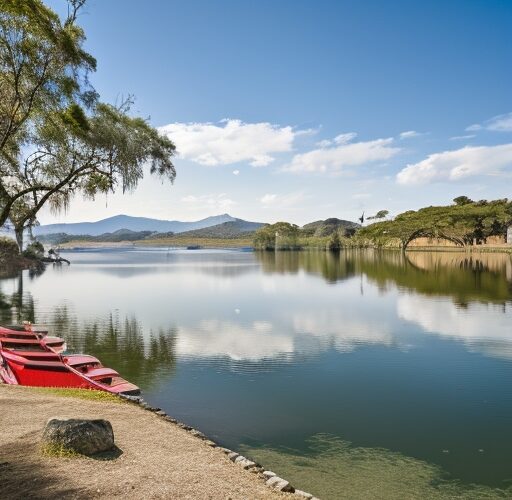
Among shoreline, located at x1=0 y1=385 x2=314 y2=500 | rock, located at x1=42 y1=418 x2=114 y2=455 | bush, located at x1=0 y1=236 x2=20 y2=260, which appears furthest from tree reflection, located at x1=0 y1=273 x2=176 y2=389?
bush, located at x1=0 y1=236 x2=20 y2=260

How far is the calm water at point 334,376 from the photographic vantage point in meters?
10.8

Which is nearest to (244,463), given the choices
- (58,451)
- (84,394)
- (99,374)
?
(58,451)

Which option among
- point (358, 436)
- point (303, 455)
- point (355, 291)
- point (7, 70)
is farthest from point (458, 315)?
point (7, 70)

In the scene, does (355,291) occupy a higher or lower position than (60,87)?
lower

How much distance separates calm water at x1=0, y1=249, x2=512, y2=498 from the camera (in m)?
10.8

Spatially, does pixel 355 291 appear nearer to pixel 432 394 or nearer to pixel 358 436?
pixel 432 394

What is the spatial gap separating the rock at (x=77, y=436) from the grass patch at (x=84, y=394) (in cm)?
378

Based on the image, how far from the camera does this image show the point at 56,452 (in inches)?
356

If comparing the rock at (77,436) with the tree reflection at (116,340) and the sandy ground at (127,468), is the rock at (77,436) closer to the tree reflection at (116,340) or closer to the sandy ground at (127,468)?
the sandy ground at (127,468)

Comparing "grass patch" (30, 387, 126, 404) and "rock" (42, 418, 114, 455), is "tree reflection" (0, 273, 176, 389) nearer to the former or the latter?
"grass patch" (30, 387, 126, 404)

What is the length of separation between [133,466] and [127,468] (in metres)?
0.15

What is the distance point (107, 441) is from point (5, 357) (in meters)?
8.69

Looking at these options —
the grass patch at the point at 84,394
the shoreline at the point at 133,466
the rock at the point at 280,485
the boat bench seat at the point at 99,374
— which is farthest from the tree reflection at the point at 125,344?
the rock at the point at 280,485

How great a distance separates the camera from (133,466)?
8844 mm
